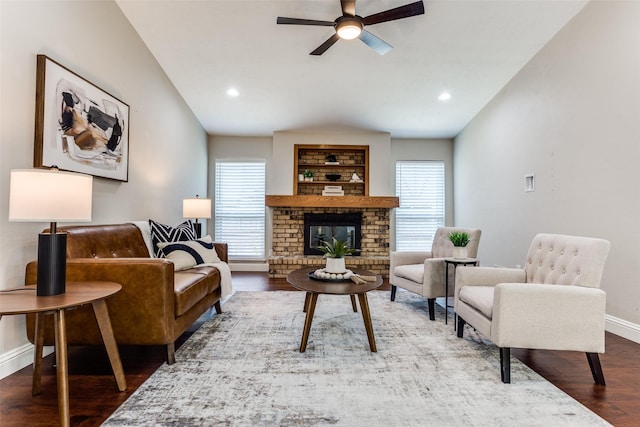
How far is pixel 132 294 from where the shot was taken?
1949 mm

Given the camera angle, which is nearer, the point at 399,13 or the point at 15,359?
the point at 15,359

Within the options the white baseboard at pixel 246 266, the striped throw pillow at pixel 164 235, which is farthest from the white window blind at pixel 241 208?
the striped throw pillow at pixel 164 235

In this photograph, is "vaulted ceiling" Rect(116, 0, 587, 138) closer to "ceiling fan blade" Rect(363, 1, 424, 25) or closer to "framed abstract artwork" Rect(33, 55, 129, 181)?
"ceiling fan blade" Rect(363, 1, 424, 25)

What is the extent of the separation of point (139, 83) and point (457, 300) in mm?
3854

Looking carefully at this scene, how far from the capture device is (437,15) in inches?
123

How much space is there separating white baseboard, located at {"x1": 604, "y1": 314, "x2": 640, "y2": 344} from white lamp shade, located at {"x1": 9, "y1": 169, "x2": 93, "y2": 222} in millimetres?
3687

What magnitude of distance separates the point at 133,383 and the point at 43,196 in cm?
113

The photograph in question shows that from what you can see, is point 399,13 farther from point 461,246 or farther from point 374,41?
point 461,246

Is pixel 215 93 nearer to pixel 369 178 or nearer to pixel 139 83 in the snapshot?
pixel 139 83

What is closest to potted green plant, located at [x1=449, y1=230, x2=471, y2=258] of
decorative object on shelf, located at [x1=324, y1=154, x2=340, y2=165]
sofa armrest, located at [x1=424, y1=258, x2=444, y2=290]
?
sofa armrest, located at [x1=424, y1=258, x2=444, y2=290]

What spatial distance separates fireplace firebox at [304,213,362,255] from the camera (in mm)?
5547

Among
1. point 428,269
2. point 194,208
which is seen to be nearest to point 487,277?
point 428,269

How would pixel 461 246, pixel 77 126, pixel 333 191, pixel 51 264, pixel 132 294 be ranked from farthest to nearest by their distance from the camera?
pixel 333 191 → pixel 461 246 → pixel 77 126 → pixel 132 294 → pixel 51 264

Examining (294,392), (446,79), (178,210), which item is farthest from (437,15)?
(178,210)
